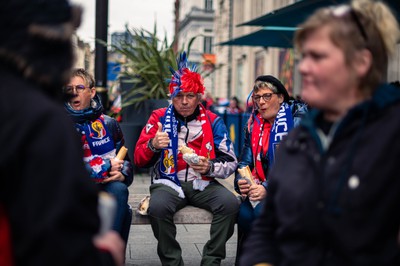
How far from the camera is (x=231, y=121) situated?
13695 millimetres

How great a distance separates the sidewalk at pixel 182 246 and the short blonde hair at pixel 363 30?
11.1ft

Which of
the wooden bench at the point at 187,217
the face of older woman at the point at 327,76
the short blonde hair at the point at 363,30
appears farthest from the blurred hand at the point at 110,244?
the wooden bench at the point at 187,217

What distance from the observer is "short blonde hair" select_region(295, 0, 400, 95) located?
194 cm

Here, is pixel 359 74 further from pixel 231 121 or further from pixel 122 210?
pixel 231 121

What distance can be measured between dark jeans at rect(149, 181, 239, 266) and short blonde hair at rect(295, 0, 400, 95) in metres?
2.64

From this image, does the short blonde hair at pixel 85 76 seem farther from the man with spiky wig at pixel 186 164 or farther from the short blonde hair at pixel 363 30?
the short blonde hair at pixel 363 30

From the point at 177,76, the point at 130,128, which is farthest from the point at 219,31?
the point at 177,76

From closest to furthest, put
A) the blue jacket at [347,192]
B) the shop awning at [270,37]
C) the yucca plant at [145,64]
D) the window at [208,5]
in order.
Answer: the blue jacket at [347,192] < the yucca plant at [145,64] < the shop awning at [270,37] < the window at [208,5]

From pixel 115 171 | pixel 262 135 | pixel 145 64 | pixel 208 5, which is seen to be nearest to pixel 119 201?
pixel 115 171

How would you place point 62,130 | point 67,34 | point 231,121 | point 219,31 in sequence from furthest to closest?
point 219,31 → point 231,121 → point 67,34 → point 62,130

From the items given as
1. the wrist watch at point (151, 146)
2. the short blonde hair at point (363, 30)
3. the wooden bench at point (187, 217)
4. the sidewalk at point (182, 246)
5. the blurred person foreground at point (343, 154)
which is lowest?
the sidewalk at point (182, 246)

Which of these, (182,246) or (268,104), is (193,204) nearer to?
(268,104)

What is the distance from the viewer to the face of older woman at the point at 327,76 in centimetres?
193

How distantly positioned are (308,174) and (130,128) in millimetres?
7491
